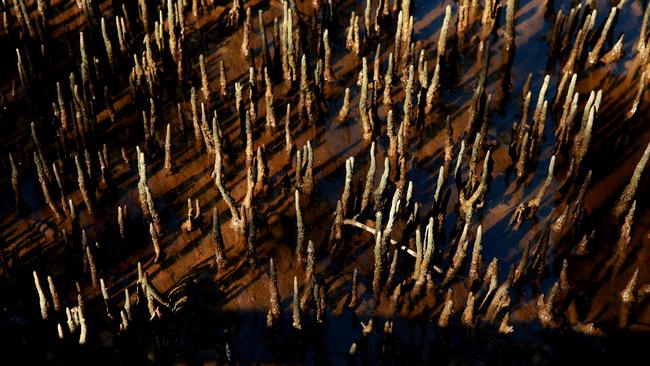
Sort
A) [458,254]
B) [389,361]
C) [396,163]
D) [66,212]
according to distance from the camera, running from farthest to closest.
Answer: [396,163], [66,212], [458,254], [389,361]

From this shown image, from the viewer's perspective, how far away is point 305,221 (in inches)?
173

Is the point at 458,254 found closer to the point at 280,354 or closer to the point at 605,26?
the point at 280,354

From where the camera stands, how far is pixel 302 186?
14.7 ft

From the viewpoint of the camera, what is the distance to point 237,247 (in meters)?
4.21

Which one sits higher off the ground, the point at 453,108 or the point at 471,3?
the point at 471,3

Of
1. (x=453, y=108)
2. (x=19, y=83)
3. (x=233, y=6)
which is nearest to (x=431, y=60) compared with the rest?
(x=453, y=108)

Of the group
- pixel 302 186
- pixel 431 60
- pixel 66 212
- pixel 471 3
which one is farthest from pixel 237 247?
pixel 471 3

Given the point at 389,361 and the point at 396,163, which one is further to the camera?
the point at 396,163

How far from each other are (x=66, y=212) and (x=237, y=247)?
1.12 m

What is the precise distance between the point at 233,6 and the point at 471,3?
1970 mm

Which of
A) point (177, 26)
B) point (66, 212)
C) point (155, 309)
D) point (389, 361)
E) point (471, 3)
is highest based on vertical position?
point (177, 26)

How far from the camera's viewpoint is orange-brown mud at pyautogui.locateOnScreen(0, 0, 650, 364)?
12.5 feet

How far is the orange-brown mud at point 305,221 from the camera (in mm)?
3811

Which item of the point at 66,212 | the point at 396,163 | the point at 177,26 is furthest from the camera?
the point at 177,26
